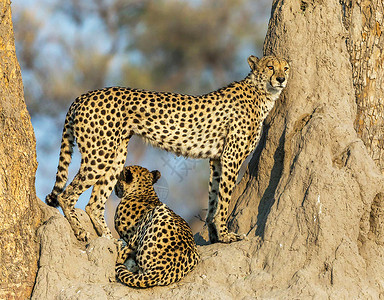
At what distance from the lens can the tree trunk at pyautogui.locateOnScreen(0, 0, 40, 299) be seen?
720 centimetres

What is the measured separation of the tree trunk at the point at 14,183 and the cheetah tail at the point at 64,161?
811mm


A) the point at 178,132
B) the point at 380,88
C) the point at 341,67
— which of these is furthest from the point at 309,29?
the point at 178,132

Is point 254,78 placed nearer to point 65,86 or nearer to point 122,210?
point 122,210

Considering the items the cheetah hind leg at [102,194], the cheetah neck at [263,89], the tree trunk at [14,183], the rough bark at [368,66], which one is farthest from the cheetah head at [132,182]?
the rough bark at [368,66]

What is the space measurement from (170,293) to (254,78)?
9.82 feet

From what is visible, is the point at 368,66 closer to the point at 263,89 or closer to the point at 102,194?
the point at 263,89

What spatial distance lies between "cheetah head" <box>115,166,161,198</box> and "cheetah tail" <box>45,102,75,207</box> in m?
0.68

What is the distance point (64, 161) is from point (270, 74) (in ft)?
8.36

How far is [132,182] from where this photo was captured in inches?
352

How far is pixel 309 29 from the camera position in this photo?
841 centimetres

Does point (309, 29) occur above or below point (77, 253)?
above

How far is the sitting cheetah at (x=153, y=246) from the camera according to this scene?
7195 millimetres

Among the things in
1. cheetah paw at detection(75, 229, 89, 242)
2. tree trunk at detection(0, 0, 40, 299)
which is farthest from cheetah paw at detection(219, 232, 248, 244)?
tree trunk at detection(0, 0, 40, 299)

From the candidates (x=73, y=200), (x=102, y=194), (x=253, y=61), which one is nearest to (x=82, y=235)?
(x=73, y=200)
